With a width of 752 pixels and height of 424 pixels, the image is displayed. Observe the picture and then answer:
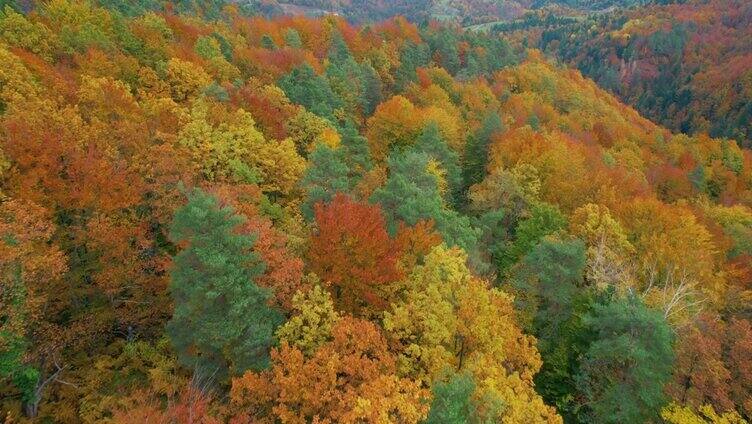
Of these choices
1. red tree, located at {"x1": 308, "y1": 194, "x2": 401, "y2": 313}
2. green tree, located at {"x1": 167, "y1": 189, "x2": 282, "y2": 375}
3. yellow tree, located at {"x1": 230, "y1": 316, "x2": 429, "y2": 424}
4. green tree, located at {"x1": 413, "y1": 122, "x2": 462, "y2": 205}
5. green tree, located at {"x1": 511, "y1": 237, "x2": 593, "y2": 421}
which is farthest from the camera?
green tree, located at {"x1": 413, "y1": 122, "x2": 462, "y2": 205}

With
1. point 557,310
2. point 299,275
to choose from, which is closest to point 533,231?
point 557,310

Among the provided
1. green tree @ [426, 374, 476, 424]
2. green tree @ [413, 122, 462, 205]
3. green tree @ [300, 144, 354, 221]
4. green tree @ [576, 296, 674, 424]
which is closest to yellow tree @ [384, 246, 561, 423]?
green tree @ [426, 374, 476, 424]

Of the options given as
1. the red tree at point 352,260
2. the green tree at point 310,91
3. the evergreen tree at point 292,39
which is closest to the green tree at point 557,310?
the red tree at point 352,260

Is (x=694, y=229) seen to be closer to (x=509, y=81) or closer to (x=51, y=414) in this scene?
(x=51, y=414)

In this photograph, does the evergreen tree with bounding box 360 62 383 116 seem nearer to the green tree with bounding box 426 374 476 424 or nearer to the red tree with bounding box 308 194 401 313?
the red tree with bounding box 308 194 401 313

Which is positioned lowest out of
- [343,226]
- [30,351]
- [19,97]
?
[30,351]

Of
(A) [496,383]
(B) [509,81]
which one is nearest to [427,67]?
(B) [509,81]
